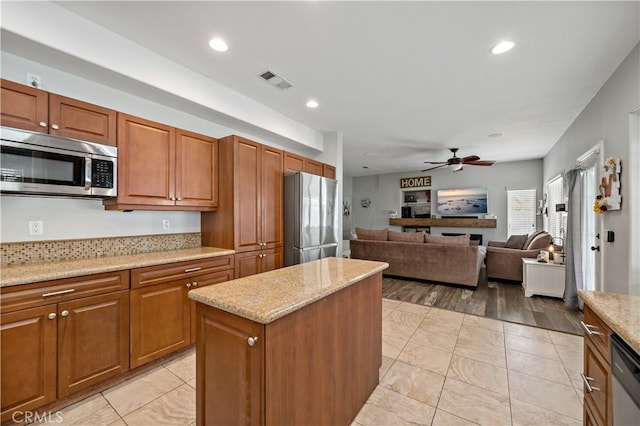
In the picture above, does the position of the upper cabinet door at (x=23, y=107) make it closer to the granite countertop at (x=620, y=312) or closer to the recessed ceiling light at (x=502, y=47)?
the granite countertop at (x=620, y=312)

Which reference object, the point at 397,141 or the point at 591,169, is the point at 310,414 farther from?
the point at 397,141

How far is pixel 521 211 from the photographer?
22.8 feet

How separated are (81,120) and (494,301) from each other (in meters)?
5.23

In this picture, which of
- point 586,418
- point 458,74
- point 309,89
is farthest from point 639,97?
point 309,89

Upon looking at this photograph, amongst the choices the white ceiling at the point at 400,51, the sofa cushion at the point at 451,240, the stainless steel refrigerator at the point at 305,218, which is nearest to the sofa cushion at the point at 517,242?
the sofa cushion at the point at 451,240

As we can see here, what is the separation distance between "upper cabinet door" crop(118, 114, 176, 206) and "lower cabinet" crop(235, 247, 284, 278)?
Result: 0.92 meters

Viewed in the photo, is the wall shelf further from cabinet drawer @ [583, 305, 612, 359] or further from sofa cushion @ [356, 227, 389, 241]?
cabinet drawer @ [583, 305, 612, 359]

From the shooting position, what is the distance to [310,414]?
4.24 ft

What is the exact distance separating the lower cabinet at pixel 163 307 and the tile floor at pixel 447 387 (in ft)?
0.69

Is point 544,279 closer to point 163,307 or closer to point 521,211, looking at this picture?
point 521,211

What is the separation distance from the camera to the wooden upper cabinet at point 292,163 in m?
3.54

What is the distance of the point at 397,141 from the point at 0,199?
5166mm

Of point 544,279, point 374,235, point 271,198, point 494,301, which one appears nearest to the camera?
point 271,198

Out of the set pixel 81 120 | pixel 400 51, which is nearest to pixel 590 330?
pixel 400 51
